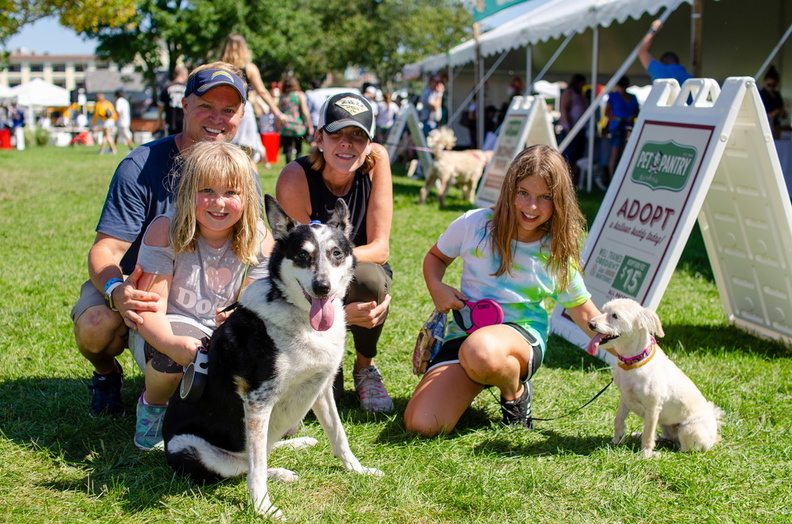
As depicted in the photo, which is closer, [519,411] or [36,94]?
[519,411]

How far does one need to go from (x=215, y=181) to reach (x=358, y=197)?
956 millimetres

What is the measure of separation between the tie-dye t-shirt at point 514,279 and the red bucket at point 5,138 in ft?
92.2

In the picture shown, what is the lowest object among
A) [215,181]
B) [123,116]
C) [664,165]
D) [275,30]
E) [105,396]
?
[105,396]

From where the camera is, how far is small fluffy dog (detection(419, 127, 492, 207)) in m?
10.1

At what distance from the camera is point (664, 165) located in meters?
4.00

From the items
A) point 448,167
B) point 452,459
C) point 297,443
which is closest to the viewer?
point 452,459

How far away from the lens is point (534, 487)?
2570 millimetres

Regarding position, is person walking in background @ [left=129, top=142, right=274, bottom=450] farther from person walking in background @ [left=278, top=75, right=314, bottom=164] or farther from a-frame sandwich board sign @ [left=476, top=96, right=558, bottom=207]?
person walking in background @ [left=278, top=75, right=314, bottom=164]

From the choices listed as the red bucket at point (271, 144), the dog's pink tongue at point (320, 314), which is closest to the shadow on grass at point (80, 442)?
the dog's pink tongue at point (320, 314)

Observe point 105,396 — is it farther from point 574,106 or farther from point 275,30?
point 275,30

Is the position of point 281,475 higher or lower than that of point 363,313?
lower

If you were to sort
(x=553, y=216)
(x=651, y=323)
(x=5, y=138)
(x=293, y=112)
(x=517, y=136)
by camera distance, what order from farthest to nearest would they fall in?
(x=5, y=138), (x=293, y=112), (x=517, y=136), (x=553, y=216), (x=651, y=323)

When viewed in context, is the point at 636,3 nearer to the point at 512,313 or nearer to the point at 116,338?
the point at 512,313

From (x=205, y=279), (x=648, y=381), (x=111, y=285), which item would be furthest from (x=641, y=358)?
(x=111, y=285)
